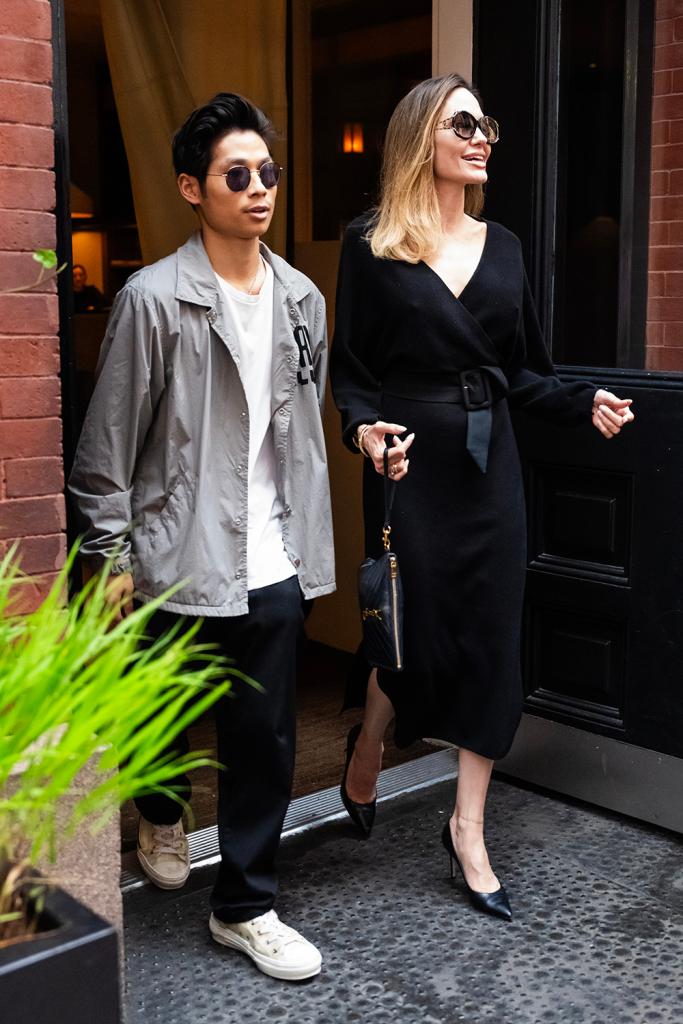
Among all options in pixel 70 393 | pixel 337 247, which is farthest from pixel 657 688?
pixel 337 247

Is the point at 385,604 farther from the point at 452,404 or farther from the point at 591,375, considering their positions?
the point at 591,375

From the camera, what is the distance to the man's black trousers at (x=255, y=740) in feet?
9.38

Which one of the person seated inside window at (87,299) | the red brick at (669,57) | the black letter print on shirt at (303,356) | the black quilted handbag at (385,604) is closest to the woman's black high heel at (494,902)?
the black quilted handbag at (385,604)

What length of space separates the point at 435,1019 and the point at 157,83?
2856 millimetres

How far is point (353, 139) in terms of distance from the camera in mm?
5484

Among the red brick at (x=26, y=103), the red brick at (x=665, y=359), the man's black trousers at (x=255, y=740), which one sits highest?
the red brick at (x=26, y=103)

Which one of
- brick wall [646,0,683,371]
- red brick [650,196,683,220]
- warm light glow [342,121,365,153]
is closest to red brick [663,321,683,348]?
brick wall [646,0,683,371]

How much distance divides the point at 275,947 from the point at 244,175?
5.43 feet

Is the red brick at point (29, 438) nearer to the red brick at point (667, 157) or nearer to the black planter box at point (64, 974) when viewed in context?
the black planter box at point (64, 974)

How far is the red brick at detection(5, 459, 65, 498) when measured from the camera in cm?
257

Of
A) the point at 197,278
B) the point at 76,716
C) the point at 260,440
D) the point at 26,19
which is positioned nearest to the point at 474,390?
the point at 260,440

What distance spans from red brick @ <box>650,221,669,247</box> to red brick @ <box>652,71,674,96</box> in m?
0.36

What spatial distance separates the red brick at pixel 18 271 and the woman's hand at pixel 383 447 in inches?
31.6

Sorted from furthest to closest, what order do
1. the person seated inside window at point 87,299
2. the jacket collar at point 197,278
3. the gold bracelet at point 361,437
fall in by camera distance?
the person seated inside window at point 87,299 → the gold bracelet at point 361,437 → the jacket collar at point 197,278
